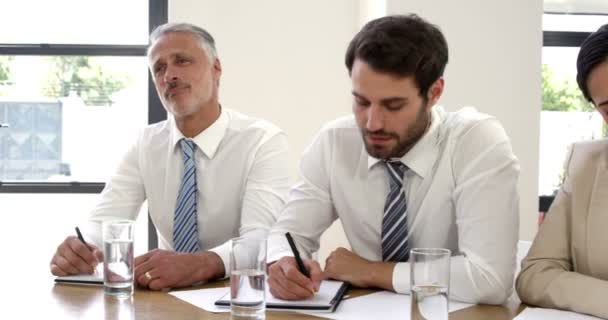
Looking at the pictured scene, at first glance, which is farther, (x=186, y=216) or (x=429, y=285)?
(x=186, y=216)

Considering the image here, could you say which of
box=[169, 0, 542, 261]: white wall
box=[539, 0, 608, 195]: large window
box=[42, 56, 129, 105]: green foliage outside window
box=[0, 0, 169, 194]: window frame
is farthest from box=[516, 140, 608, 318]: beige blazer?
box=[42, 56, 129, 105]: green foliage outside window

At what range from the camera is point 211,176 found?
258cm

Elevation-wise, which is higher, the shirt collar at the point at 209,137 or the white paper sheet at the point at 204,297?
the shirt collar at the point at 209,137

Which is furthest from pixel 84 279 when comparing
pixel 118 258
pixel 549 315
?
pixel 549 315

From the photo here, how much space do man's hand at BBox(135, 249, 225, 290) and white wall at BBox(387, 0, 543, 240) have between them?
213cm

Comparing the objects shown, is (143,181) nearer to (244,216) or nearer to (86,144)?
(244,216)

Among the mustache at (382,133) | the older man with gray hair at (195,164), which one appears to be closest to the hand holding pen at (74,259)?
the older man with gray hair at (195,164)

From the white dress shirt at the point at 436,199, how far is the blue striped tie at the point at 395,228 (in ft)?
0.28

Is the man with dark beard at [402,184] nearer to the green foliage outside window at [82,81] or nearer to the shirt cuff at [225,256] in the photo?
the shirt cuff at [225,256]

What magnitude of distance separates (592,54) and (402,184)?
1.99ft

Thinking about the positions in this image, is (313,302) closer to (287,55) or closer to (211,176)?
(211,176)

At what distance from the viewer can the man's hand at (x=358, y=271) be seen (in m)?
1.86

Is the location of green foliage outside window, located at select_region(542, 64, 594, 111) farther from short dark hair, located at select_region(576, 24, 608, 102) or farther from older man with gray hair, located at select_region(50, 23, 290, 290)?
short dark hair, located at select_region(576, 24, 608, 102)

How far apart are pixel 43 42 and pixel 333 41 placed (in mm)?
1715
